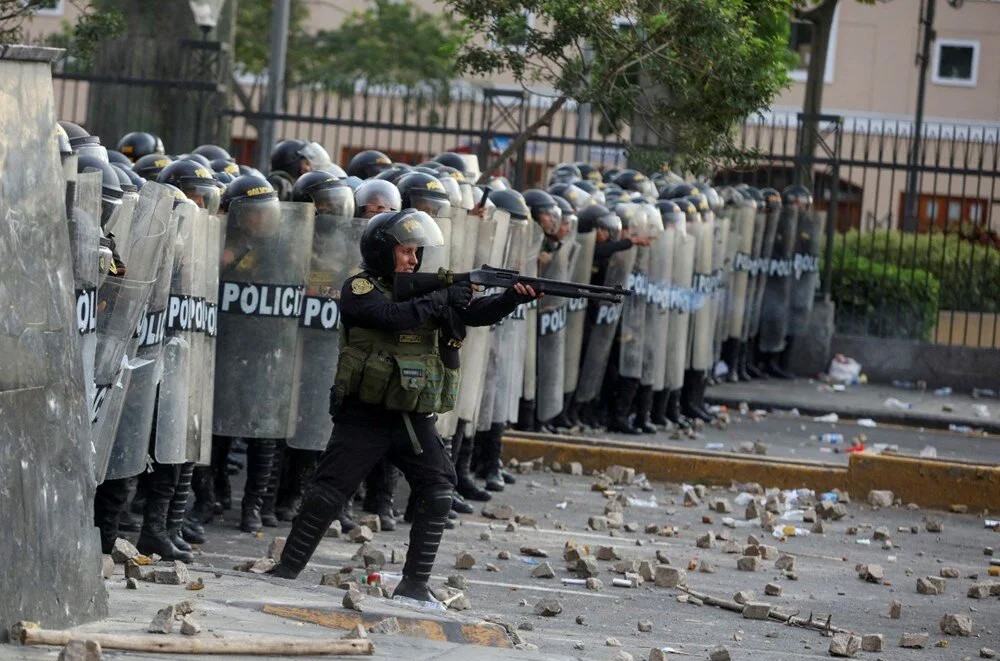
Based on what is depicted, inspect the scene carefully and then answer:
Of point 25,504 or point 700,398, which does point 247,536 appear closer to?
point 25,504

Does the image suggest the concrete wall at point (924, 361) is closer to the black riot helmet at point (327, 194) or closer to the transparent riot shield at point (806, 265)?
the transparent riot shield at point (806, 265)

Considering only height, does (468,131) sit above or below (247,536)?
above

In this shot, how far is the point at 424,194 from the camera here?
1065 cm

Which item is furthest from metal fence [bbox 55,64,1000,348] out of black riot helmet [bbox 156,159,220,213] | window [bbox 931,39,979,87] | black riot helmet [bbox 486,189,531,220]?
window [bbox 931,39,979,87]

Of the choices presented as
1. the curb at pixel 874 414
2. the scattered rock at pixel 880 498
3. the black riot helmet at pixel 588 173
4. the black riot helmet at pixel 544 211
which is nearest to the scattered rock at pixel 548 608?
the scattered rock at pixel 880 498

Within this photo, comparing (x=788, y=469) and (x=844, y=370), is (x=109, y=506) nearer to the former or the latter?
(x=788, y=469)

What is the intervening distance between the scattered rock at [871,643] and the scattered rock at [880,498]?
4.77 m

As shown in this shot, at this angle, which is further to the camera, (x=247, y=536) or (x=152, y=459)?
(x=247, y=536)

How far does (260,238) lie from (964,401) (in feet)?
39.2

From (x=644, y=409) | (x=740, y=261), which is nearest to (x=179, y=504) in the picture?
(x=644, y=409)

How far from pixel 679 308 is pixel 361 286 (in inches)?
326

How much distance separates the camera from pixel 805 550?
1084cm

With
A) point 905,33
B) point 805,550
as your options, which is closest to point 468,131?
point 805,550

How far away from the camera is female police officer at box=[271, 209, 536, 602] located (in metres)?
7.86
